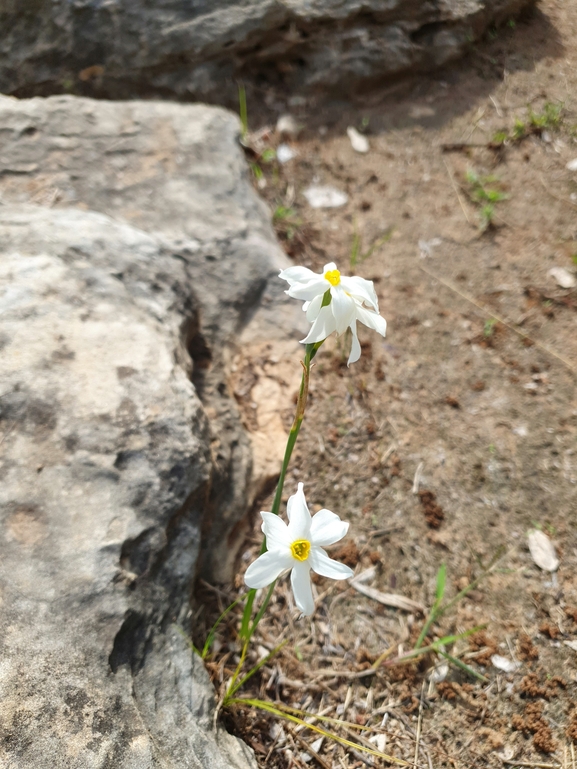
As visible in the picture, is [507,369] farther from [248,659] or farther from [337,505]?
[248,659]

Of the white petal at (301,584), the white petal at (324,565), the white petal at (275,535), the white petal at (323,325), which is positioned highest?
the white petal at (323,325)

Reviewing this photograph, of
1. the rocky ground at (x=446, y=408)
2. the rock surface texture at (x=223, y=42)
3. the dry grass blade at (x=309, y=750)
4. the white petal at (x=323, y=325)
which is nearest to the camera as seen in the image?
the white petal at (x=323, y=325)

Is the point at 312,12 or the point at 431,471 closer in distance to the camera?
Answer: the point at 431,471

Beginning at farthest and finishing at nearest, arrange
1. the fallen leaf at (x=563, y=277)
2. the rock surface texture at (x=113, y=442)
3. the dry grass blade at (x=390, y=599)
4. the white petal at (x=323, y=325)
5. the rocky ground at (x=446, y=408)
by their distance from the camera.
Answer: the fallen leaf at (x=563, y=277), the dry grass blade at (x=390, y=599), the rocky ground at (x=446, y=408), the rock surface texture at (x=113, y=442), the white petal at (x=323, y=325)

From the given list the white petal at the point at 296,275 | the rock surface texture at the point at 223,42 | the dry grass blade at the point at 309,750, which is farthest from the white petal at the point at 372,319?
the rock surface texture at the point at 223,42

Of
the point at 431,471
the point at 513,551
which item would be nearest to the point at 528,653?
the point at 513,551

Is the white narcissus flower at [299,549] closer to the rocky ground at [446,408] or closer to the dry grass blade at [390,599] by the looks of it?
the rocky ground at [446,408]

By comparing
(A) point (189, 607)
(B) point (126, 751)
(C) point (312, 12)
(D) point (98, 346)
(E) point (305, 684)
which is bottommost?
(E) point (305, 684)
